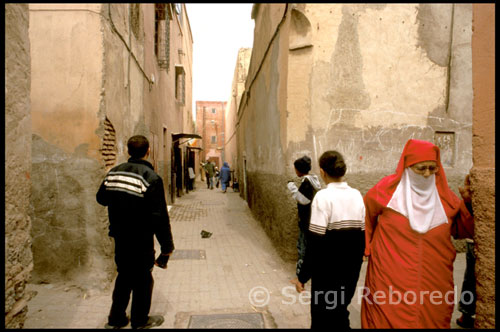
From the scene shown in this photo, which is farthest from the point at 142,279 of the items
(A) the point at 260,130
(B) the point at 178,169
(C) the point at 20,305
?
(B) the point at 178,169

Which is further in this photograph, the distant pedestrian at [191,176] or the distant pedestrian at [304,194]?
the distant pedestrian at [191,176]

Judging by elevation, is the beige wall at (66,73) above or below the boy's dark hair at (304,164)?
above

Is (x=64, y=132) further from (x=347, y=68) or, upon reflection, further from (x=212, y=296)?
(x=347, y=68)

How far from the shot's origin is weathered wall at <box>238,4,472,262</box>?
16.8 ft

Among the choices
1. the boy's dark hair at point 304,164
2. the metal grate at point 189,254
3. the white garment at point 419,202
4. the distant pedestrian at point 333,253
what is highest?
the boy's dark hair at point 304,164

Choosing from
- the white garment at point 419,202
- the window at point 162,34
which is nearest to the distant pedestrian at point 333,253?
the white garment at point 419,202

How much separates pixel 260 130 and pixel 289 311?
5.33 m

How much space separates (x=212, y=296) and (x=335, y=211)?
2404mm

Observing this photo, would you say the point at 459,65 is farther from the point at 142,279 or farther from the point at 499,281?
the point at 142,279

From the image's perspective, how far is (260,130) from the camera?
8.29 meters

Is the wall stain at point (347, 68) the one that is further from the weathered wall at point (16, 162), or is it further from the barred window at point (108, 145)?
the weathered wall at point (16, 162)

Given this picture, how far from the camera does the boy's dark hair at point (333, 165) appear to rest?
2.52m

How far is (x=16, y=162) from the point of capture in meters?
2.15

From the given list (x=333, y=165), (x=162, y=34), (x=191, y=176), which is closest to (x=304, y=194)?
(x=333, y=165)
